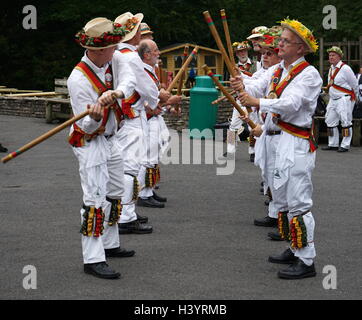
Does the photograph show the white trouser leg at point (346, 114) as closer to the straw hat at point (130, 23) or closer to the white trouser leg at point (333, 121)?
the white trouser leg at point (333, 121)

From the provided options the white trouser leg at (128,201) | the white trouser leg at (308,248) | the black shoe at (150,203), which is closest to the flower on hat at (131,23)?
the white trouser leg at (128,201)

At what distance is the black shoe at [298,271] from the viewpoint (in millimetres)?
6449

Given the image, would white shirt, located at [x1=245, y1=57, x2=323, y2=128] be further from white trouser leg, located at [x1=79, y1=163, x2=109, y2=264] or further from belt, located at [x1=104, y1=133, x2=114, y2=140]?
white trouser leg, located at [x1=79, y1=163, x2=109, y2=264]

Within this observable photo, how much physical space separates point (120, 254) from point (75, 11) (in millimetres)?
24901

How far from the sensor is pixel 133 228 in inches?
319

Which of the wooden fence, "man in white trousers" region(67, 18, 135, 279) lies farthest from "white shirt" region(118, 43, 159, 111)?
the wooden fence

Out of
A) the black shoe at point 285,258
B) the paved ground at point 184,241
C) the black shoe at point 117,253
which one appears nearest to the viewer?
the paved ground at point 184,241

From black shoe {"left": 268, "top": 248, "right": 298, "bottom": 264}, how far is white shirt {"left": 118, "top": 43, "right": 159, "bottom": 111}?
223 cm

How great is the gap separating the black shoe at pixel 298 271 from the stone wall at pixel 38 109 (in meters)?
12.1

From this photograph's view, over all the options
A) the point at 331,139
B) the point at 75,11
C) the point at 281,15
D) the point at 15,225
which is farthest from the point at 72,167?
the point at 281,15

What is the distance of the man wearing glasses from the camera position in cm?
648

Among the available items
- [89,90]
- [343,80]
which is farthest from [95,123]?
[343,80]

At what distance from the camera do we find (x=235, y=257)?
7.17 meters

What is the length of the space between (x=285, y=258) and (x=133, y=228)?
1.77 meters
